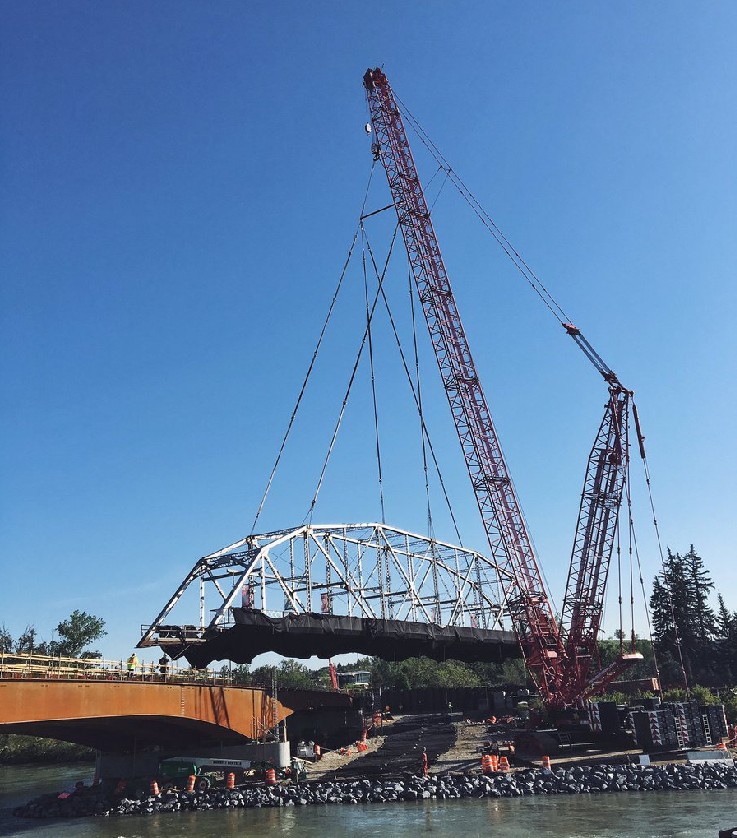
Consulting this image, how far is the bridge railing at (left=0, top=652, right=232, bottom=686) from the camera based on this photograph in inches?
1449

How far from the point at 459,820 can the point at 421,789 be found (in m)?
7.95

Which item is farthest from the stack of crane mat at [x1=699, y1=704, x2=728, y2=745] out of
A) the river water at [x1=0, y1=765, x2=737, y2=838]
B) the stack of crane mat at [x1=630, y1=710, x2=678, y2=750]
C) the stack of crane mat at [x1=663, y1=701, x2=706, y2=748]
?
the river water at [x1=0, y1=765, x2=737, y2=838]

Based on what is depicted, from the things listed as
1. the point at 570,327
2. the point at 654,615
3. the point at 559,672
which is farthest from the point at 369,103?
the point at 654,615

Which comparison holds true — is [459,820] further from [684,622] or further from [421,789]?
[684,622]

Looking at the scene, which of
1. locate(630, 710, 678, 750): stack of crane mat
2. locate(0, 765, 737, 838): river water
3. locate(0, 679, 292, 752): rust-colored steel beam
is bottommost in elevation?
locate(0, 765, 737, 838): river water

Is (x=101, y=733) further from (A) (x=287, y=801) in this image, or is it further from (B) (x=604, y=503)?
(B) (x=604, y=503)

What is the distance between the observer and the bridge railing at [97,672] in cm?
3681

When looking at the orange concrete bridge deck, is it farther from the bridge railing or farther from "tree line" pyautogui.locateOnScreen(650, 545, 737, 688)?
"tree line" pyautogui.locateOnScreen(650, 545, 737, 688)

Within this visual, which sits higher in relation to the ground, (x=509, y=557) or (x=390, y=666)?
(x=509, y=557)

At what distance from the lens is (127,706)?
140 ft

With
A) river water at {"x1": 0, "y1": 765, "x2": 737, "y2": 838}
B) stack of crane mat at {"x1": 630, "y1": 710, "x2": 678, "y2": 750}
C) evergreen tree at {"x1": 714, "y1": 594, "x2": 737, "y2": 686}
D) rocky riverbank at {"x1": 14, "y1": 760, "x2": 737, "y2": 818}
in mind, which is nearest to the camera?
river water at {"x1": 0, "y1": 765, "x2": 737, "y2": 838}

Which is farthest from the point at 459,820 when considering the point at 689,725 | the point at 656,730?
the point at 689,725

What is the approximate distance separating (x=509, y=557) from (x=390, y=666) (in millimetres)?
107752

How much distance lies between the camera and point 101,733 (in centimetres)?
5225
